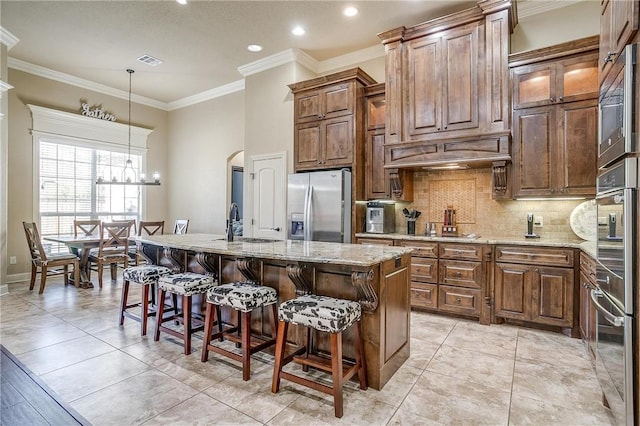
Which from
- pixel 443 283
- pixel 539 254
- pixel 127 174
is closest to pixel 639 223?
pixel 539 254

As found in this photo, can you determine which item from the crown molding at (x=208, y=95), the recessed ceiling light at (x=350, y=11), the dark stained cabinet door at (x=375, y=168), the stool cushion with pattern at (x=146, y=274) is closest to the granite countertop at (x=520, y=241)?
the dark stained cabinet door at (x=375, y=168)

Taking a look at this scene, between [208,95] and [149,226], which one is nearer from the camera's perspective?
[149,226]

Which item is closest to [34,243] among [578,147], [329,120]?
[329,120]

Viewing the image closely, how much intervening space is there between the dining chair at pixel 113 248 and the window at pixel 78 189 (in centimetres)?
121

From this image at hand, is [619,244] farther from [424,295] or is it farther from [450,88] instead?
[450,88]

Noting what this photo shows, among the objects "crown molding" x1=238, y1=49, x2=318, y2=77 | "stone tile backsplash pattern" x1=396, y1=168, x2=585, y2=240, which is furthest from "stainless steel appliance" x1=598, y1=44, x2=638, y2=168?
"crown molding" x1=238, y1=49, x2=318, y2=77

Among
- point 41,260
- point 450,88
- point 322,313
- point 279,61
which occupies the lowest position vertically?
point 41,260

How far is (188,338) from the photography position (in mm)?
2807

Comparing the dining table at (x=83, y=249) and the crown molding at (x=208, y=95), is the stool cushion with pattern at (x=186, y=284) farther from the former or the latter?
the crown molding at (x=208, y=95)

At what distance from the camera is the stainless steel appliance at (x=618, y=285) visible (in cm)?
160

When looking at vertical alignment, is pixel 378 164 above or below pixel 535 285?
above

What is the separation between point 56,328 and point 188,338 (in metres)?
1.73

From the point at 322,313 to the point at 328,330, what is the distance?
0.34 feet

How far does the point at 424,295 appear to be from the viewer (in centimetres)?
396
